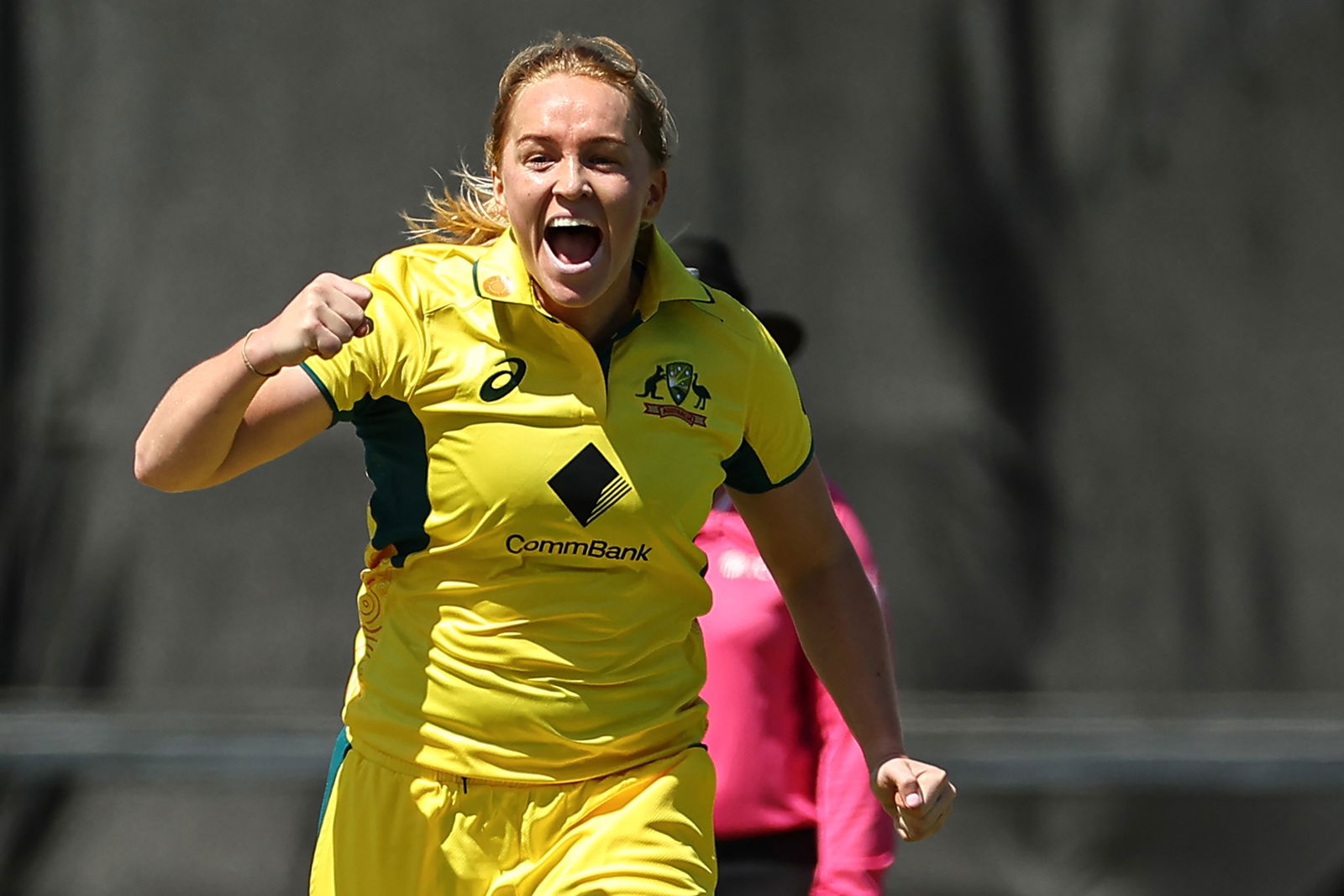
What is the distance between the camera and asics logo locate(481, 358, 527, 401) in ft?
7.27

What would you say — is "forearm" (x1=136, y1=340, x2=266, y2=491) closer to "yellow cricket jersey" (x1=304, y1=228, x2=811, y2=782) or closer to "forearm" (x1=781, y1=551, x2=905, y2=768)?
"yellow cricket jersey" (x1=304, y1=228, x2=811, y2=782)

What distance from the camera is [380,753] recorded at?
Answer: 2.28 meters

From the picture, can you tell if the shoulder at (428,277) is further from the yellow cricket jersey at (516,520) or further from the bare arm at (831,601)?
the bare arm at (831,601)

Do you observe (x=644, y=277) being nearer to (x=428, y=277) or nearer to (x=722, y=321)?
(x=722, y=321)

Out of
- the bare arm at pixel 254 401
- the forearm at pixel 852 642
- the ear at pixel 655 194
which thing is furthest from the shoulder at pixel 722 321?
the bare arm at pixel 254 401

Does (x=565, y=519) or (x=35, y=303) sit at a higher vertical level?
(x=35, y=303)

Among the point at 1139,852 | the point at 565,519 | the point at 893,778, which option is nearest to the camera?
the point at 565,519

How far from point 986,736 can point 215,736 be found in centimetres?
180

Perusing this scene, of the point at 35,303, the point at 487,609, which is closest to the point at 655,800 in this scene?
the point at 487,609

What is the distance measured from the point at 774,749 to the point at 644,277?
86 centimetres

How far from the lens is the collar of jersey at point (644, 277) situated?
2.26 meters

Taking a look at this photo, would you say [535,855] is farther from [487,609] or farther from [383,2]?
[383,2]

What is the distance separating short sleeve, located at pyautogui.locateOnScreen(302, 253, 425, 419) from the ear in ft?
1.09

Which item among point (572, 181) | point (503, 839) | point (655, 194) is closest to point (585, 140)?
point (572, 181)
